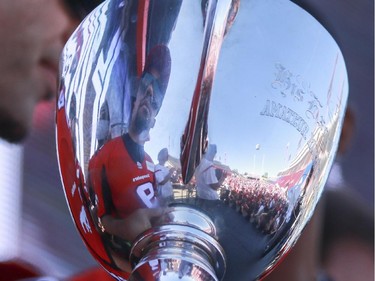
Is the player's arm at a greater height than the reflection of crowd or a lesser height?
lesser

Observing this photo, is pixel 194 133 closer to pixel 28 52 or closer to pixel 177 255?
pixel 177 255

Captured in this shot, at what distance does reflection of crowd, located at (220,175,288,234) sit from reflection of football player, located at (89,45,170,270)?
29 millimetres

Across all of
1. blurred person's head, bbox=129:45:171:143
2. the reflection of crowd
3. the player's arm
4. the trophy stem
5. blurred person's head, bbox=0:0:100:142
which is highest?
blurred person's head, bbox=0:0:100:142

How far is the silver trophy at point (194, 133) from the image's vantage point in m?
0.32

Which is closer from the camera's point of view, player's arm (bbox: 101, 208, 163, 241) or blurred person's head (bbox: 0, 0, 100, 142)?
player's arm (bbox: 101, 208, 163, 241)

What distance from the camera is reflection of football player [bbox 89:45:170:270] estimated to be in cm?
32

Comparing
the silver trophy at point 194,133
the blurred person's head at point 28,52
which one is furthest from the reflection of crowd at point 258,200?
the blurred person's head at point 28,52

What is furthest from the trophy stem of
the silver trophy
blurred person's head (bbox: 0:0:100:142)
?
blurred person's head (bbox: 0:0:100:142)

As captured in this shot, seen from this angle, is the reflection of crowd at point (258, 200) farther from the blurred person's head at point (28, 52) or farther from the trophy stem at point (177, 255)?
the blurred person's head at point (28, 52)

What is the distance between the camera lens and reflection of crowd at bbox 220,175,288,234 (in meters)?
0.32

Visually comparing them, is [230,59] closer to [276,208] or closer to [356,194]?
[276,208]

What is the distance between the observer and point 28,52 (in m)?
0.55

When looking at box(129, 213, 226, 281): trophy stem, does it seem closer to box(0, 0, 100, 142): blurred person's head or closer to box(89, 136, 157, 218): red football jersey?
box(89, 136, 157, 218): red football jersey

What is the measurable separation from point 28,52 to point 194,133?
0.27m
